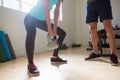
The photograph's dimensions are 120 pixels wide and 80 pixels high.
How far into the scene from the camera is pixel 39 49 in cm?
414

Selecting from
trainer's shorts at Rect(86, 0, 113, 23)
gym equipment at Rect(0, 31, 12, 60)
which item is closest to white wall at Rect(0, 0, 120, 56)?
gym equipment at Rect(0, 31, 12, 60)

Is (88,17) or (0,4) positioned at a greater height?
(0,4)

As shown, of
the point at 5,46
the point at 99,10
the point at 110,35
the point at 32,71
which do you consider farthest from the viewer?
the point at 5,46

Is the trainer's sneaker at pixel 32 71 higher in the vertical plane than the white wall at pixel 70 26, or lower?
lower

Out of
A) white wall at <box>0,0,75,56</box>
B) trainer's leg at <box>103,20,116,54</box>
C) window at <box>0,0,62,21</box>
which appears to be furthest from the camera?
window at <box>0,0,62,21</box>

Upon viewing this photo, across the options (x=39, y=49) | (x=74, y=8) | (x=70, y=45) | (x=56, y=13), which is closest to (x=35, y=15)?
(x=56, y=13)

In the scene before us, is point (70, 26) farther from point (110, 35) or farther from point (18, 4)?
point (110, 35)

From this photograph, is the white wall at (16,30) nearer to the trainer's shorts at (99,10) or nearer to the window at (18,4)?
the window at (18,4)

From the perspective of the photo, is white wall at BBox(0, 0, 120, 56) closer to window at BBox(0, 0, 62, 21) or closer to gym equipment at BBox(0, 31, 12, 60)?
window at BBox(0, 0, 62, 21)

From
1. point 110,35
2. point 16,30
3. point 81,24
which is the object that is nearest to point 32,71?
point 110,35

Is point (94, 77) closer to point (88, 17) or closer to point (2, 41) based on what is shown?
point (88, 17)

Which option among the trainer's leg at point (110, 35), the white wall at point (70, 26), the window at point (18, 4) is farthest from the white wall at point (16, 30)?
the trainer's leg at point (110, 35)

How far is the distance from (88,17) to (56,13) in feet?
2.59

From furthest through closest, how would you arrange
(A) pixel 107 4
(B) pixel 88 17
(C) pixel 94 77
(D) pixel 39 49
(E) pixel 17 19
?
1. (D) pixel 39 49
2. (E) pixel 17 19
3. (B) pixel 88 17
4. (A) pixel 107 4
5. (C) pixel 94 77
